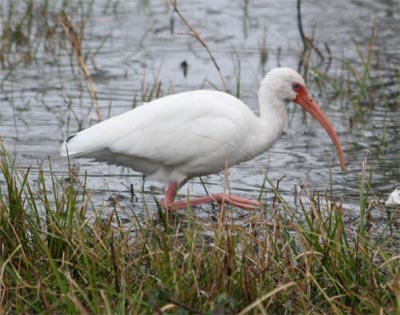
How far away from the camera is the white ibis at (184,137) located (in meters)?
7.07

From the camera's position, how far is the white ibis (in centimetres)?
707

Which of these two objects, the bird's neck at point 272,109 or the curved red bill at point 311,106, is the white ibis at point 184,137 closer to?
the bird's neck at point 272,109

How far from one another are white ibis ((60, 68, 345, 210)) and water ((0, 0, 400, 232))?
0.91 ft

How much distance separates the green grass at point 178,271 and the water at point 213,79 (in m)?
0.80

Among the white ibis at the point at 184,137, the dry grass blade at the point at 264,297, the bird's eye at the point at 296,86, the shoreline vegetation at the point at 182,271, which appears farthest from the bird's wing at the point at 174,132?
the dry grass blade at the point at 264,297

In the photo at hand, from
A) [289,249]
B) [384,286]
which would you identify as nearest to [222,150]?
[289,249]

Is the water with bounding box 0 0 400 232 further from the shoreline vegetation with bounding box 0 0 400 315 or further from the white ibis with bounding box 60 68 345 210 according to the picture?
the shoreline vegetation with bounding box 0 0 400 315

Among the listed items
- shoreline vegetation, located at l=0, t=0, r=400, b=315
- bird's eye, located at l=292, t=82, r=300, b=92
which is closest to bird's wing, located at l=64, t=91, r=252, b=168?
bird's eye, located at l=292, t=82, r=300, b=92

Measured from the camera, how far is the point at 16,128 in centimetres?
920

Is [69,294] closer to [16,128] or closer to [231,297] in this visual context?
[231,297]

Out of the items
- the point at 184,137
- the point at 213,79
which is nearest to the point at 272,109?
the point at 184,137

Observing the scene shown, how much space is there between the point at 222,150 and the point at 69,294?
8.51 ft

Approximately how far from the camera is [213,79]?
37.2ft

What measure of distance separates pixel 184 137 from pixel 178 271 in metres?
2.34
